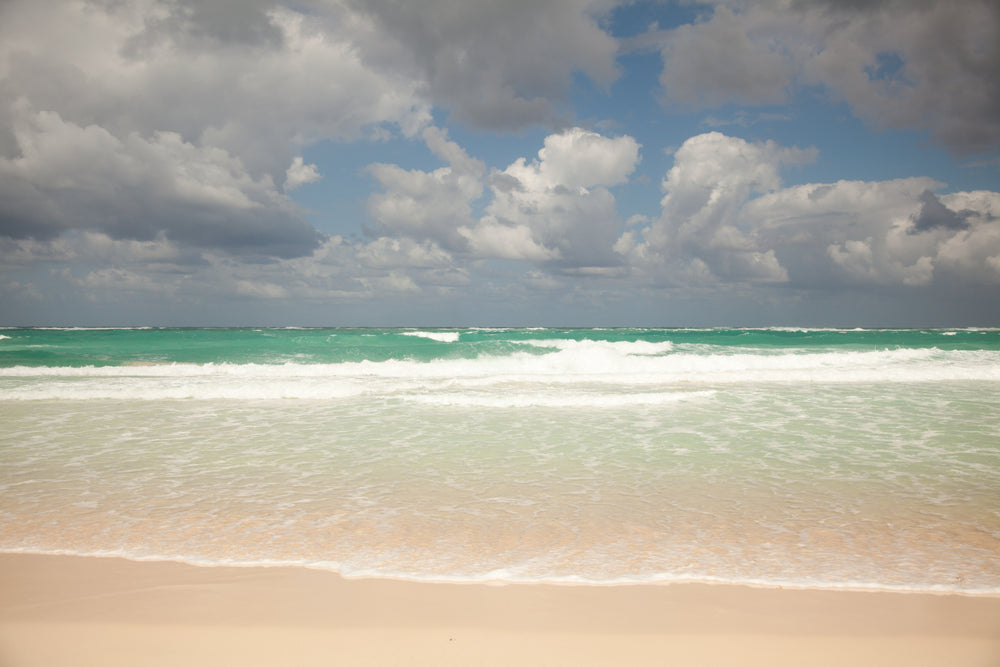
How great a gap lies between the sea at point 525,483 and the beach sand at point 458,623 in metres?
0.27

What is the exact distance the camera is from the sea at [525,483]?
177 inches

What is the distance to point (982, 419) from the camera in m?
11.0

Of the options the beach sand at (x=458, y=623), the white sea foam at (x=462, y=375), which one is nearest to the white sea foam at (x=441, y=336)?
the white sea foam at (x=462, y=375)

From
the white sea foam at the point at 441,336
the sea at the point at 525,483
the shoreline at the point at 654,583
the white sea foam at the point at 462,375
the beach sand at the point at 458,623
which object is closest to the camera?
the beach sand at the point at 458,623

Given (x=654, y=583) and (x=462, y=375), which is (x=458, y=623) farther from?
(x=462, y=375)

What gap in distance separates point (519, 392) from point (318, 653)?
40.4ft

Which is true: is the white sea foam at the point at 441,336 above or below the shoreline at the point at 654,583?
above

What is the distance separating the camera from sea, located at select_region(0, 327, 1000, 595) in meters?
4.49

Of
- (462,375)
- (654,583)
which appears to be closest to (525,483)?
(654,583)

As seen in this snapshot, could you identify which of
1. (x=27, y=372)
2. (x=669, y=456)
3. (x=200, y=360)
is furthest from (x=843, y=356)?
(x=27, y=372)

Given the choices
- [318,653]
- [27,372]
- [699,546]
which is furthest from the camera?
[27,372]

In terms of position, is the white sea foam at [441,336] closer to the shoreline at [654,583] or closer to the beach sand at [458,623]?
the shoreline at [654,583]

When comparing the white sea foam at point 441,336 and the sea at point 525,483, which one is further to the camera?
the white sea foam at point 441,336

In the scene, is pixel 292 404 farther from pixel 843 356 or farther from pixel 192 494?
pixel 843 356
